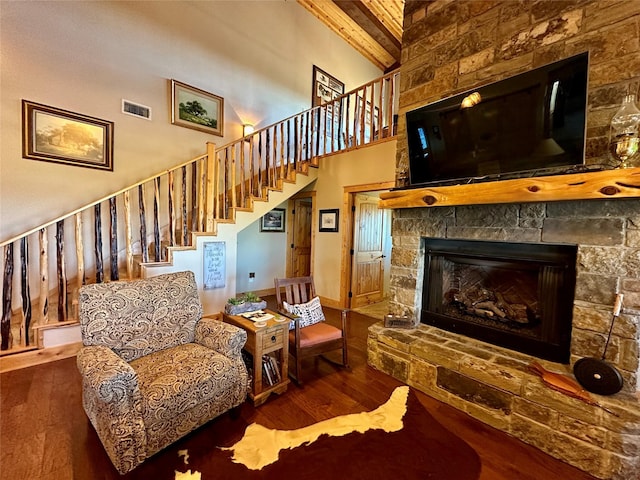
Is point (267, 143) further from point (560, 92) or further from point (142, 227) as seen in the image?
point (560, 92)

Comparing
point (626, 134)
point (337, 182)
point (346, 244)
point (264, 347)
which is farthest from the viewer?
point (337, 182)

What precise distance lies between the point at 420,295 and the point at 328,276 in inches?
88.6

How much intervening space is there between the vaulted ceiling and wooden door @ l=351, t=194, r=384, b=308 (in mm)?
3961

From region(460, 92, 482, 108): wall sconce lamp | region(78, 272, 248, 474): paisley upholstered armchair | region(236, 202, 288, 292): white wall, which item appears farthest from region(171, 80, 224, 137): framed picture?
region(460, 92, 482, 108): wall sconce lamp

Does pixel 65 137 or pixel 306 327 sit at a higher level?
pixel 65 137

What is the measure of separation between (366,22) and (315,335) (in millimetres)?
6701

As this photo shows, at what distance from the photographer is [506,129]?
6.34 feet

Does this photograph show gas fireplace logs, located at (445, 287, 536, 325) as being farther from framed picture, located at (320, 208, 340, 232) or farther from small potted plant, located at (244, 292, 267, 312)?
framed picture, located at (320, 208, 340, 232)

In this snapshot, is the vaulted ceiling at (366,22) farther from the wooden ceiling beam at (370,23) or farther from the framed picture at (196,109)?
Answer: the framed picture at (196,109)

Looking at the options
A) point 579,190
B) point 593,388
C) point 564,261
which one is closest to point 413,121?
point 579,190

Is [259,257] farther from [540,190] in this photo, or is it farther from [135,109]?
[540,190]

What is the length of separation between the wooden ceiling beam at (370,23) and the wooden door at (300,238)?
13.1ft

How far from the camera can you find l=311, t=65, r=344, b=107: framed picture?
6.07 meters

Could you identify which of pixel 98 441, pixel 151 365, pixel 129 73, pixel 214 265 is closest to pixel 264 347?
pixel 151 365
